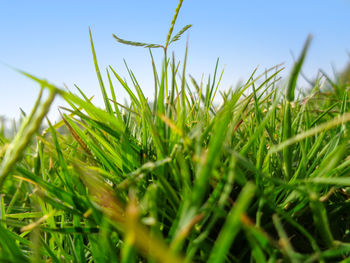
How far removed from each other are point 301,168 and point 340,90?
944 mm

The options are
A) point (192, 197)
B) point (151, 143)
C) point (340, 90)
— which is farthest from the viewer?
point (340, 90)

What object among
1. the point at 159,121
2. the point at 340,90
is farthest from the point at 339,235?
the point at 340,90

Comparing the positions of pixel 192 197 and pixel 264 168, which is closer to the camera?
pixel 192 197

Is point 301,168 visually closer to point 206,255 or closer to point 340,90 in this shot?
point 206,255

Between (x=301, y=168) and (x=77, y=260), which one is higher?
(x=301, y=168)

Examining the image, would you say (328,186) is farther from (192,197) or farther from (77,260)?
(77,260)

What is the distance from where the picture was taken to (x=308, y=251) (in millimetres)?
388

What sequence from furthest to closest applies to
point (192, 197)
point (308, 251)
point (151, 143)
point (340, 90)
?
point (340, 90)
point (151, 143)
point (308, 251)
point (192, 197)

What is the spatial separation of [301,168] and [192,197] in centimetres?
27

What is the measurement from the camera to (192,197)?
251 mm

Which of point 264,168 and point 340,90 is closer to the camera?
point 264,168

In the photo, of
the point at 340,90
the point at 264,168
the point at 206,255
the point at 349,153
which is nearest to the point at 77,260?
the point at 206,255

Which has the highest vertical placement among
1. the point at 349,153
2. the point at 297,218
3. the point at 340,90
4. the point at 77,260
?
the point at 340,90

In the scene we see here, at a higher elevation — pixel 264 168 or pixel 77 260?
pixel 264 168
